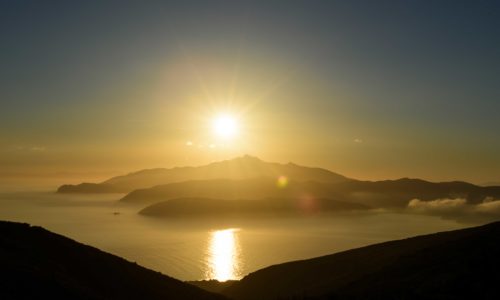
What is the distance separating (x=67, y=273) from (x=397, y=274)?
3063 cm

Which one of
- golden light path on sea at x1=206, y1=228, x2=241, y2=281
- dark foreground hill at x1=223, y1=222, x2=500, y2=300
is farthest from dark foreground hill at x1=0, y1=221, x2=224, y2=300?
golden light path on sea at x1=206, y1=228, x2=241, y2=281

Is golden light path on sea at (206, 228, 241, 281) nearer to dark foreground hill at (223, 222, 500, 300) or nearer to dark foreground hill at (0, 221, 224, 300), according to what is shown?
dark foreground hill at (223, 222, 500, 300)

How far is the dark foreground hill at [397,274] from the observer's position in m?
31.3

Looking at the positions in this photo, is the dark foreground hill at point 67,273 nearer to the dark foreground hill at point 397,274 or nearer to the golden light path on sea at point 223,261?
the dark foreground hill at point 397,274

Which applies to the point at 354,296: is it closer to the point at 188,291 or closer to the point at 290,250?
the point at 188,291

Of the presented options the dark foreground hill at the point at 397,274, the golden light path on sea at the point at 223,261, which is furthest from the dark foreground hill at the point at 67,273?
the golden light path on sea at the point at 223,261

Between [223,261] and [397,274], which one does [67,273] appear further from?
[223,261]

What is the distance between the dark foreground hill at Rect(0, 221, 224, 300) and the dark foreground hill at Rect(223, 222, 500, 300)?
1360 cm

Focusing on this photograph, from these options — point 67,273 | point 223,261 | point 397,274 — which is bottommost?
point 223,261

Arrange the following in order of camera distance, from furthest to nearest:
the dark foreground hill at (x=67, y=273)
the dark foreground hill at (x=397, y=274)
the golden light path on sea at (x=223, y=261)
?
the golden light path on sea at (x=223, y=261) < the dark foreground hill at (x=397, y=274) < the dark foreground hill at (x=67, y=273)

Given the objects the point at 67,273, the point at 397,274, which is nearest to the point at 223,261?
the point at 397,274

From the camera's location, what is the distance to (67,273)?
37.4 metres

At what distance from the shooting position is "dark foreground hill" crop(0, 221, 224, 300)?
2988 centimetres

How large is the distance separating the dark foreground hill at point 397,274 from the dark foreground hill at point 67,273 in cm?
1360
